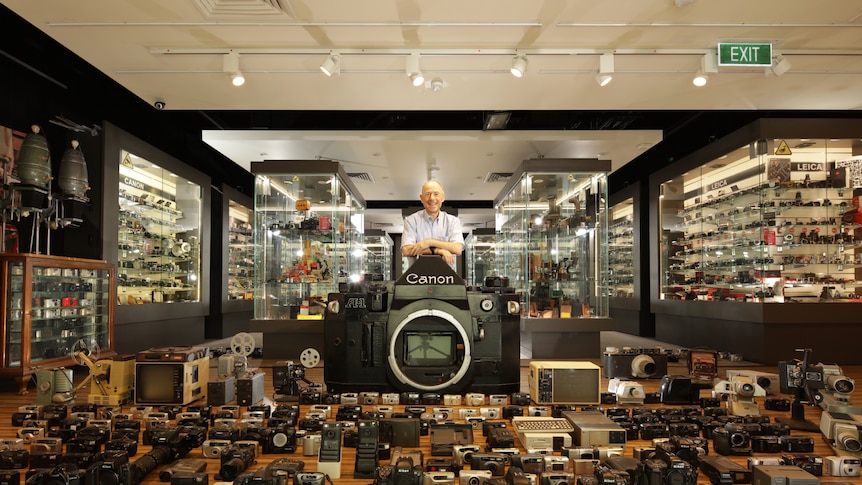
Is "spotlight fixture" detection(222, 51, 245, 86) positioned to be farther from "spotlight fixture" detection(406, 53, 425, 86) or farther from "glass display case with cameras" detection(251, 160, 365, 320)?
"glass display case with cameras" detection(251, 160, 365, 320)

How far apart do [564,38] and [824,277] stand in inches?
184

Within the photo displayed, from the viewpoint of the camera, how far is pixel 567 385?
A: 11.5 ft

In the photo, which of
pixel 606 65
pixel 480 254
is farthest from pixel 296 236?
pixel 480 254

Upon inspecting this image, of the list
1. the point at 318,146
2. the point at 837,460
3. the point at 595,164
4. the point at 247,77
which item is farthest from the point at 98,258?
the point at 837,460

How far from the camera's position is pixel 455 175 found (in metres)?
10.4

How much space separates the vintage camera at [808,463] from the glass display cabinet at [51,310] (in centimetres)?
467

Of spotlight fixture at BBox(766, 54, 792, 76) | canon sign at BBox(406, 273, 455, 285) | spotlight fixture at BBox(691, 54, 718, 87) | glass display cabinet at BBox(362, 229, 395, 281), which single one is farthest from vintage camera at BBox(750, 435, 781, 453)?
glass display cabinet at BBox(362, 229, 395, 281)

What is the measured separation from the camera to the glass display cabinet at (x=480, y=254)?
46.6ft

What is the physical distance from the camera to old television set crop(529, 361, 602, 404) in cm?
350

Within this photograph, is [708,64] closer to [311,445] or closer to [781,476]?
[781,476]

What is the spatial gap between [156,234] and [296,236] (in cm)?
230

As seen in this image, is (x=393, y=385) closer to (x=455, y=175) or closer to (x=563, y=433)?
(x=563, y=433)

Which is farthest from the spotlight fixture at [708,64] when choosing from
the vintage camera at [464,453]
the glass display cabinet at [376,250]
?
the glass display cabinet at [376,250]

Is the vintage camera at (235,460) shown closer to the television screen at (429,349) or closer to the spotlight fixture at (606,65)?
the television screen at (429,349)
